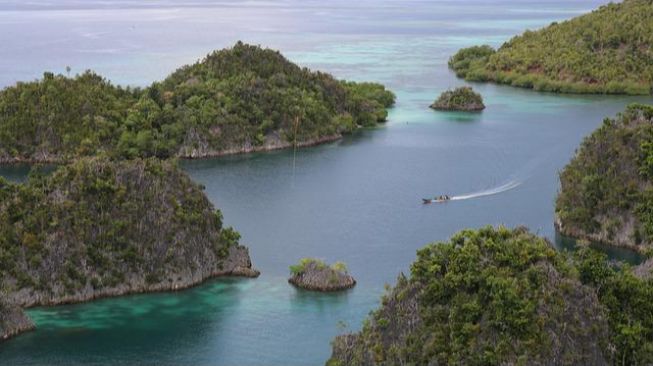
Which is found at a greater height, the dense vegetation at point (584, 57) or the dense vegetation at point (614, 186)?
the dense vegetation at point (584, 57)

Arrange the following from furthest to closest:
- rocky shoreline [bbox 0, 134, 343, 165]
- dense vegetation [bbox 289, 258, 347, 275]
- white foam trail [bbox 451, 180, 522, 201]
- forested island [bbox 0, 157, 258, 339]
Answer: rocky shoreline [bbox 0, 134, 343, 165] < white foam trail [bbox 451, 180, 522, 201] < dense vegetation [bbox 289, 258, 347, 275] < forested island [bbox 0, 157, 258, 339]

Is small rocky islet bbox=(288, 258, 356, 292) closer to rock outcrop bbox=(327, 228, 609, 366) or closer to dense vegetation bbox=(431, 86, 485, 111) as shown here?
rock outcrop bbox=(327, 228, 609, 366)

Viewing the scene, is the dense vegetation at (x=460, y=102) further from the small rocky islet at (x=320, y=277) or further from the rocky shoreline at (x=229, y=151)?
the small rocky islet at (x=320, y=277)

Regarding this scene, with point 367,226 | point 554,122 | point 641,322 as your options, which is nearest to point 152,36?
point 554,122

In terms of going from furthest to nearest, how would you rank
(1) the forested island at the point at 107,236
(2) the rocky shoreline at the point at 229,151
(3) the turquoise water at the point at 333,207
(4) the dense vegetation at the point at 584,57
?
(4) the dense vegetation at the point at 584,57 < (2) the rocky shoreline at the point at 229,151 < (1) the forested island at the point at 107,236 < (3) the turquoise water at the point at 333,207

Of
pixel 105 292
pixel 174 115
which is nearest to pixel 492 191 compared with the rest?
pixel 174 115

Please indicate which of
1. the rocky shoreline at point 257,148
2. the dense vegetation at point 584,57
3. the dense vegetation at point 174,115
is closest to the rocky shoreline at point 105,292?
the dense vegetation at point 174,115

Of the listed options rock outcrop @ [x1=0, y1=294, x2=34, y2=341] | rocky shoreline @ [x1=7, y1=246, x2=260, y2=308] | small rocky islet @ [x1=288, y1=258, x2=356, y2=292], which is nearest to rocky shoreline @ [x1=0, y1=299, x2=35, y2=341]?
rock outcrop @ [x1=0, y1=294, x2=34, y2=341]
